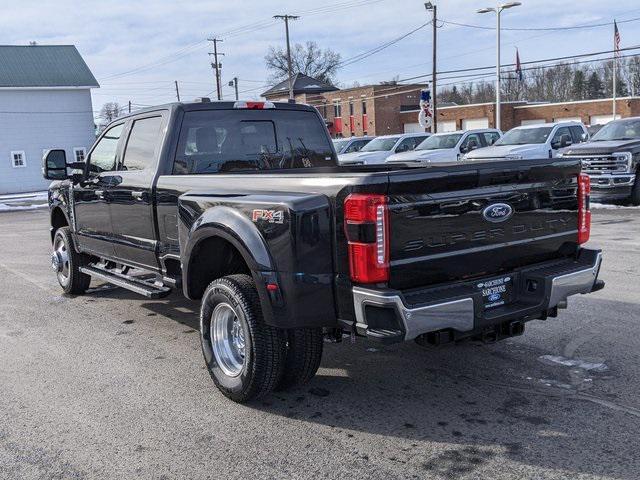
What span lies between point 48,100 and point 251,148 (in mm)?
38832

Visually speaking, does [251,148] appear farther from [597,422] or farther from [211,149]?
[597,422]

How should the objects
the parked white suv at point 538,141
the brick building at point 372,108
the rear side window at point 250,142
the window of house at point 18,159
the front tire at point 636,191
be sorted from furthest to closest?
the brick building at point 372,108, the window of house at point 18,159, the parked white suv at point 538,141, the front tire at point 636,191, the rear side window at point 250,142

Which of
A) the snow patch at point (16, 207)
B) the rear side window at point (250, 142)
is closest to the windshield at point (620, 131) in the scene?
the rear side window at point (250, 142)

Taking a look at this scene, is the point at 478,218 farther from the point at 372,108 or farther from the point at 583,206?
the point at 372,108

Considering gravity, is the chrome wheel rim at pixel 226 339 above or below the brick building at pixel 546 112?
below

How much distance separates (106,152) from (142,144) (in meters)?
0.99

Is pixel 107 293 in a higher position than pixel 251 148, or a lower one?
lower

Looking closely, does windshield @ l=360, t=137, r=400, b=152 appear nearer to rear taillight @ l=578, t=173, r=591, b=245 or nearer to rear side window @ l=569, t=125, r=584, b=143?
rear side window @ l=569, t=125, r=584, b=143

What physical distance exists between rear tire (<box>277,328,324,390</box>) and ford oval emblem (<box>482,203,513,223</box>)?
49.5 inches

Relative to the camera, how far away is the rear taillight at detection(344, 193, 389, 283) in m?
3.49

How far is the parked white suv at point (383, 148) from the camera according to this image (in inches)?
945

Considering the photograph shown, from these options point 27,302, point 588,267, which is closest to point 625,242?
point 588,267

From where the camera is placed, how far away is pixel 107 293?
26.1 feet

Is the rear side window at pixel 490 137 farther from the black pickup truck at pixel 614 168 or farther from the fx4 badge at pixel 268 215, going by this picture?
the fx4 badge at pixel 268 215
